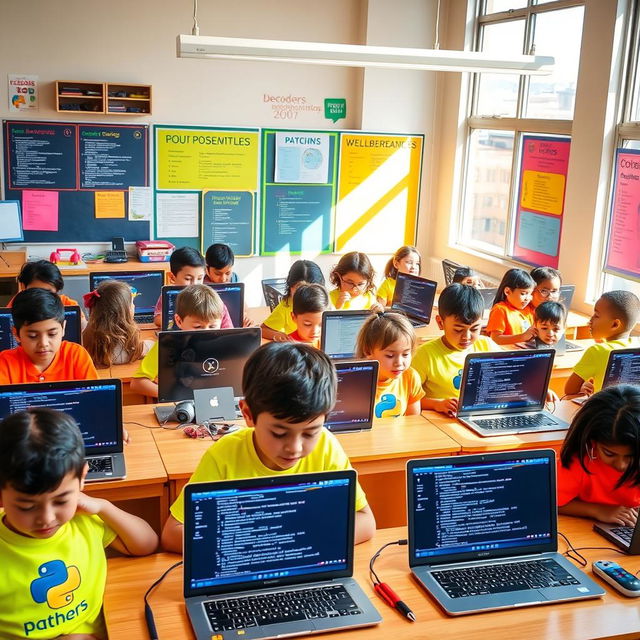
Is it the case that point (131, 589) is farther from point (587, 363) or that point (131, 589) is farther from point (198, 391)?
point (587, 363)

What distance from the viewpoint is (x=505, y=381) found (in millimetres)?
3545

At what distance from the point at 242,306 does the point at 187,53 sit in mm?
1490

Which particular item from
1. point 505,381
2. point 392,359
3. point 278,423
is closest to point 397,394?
point 392,359

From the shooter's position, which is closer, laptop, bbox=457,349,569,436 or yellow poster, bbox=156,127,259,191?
laptop, bbox=457,349,569,436

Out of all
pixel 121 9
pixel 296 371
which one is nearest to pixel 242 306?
pixel 296 371

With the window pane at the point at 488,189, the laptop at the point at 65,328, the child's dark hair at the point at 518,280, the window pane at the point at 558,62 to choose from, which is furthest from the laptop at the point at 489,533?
the window pane at the point at 488,189

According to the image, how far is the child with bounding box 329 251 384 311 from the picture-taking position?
5.35m

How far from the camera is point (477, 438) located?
3389 mm

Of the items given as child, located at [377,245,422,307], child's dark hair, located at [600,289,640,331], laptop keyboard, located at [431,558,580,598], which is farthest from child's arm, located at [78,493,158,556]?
child, located at [377,245,422,307]

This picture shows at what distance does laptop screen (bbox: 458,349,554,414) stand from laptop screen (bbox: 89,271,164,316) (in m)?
2.50

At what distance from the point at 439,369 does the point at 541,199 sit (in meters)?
3.42

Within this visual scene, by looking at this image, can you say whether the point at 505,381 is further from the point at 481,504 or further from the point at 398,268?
the point at 398,268

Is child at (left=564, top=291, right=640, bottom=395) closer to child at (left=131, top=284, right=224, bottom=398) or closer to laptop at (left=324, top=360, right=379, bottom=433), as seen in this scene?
laptop at (left=324, top=360, right=379, bottom=433)

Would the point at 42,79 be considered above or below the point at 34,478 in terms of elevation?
above
